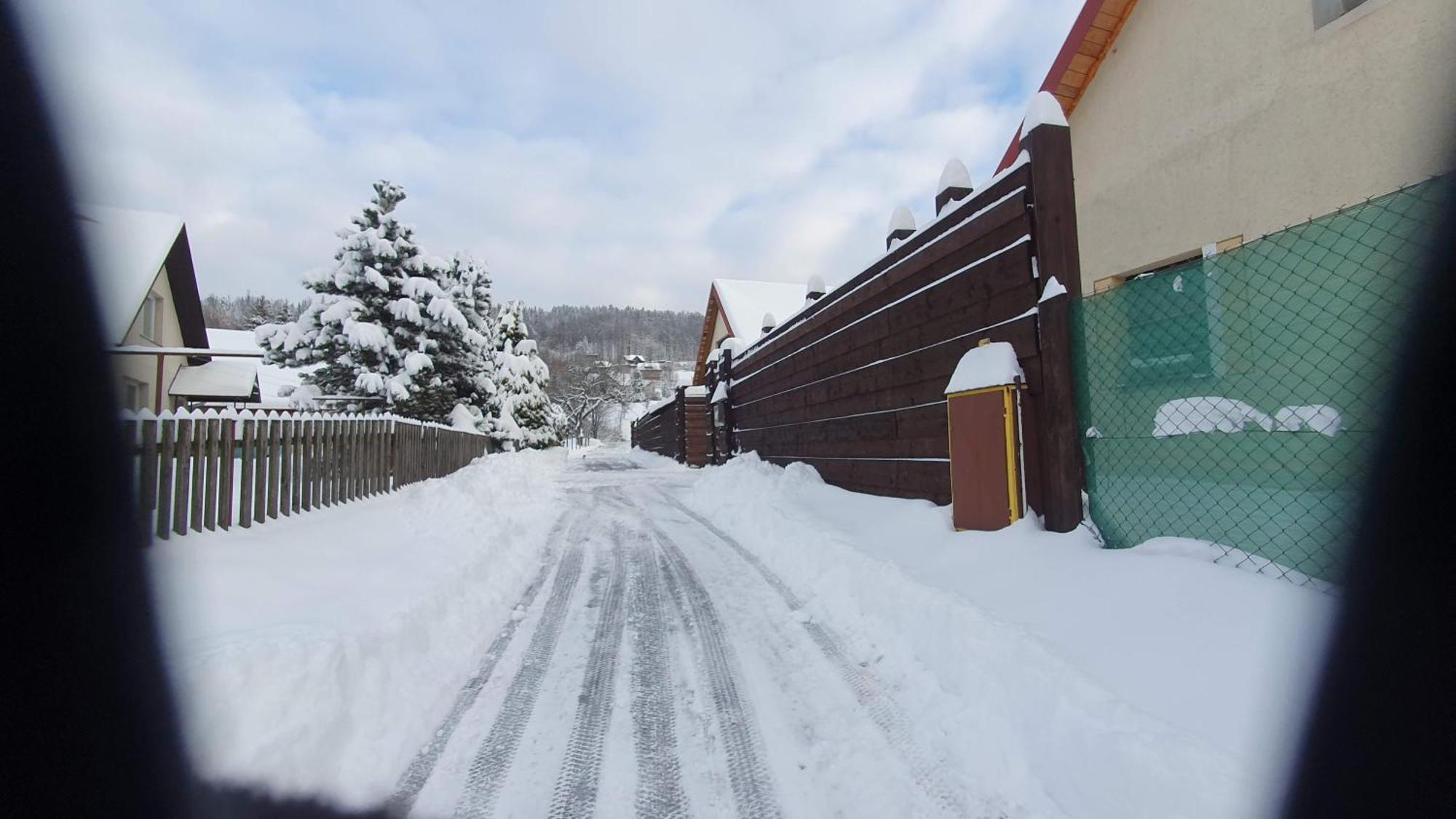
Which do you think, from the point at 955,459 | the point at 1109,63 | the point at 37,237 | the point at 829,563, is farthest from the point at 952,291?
the point at 37,237

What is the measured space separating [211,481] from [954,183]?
20.0ft

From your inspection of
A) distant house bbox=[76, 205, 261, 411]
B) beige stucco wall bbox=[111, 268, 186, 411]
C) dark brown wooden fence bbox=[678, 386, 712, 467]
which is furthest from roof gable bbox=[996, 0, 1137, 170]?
A: beige stucco wall bbox=[111, 268, 186, 411]

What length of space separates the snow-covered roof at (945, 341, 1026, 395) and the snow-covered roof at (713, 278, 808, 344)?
15692mm

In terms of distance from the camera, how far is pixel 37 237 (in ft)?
9.93

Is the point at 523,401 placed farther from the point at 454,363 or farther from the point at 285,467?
the point at 285,467

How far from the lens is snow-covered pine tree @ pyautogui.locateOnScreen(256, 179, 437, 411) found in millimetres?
13172

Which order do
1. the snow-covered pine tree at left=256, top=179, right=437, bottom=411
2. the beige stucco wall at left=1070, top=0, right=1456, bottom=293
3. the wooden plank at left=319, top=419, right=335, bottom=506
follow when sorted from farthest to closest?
1. the snow-covered pine tree at left=256, top=179, right=437, bottom=411
2. the wooden plank at left=319, top=419, right=335, bottom=506
3. the beige stucco wall at left=1070, top=0, right=1456, bottom=293

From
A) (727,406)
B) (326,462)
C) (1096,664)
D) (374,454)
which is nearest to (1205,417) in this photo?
(1096,664)

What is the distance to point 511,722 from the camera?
2.55 metres

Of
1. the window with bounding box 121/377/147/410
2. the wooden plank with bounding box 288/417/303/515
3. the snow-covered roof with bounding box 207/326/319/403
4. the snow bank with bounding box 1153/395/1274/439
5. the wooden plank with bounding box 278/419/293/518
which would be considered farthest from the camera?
the snow-covered roof with bounding box 207/326/319/403

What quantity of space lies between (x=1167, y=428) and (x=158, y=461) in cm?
620

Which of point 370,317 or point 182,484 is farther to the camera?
point 370,317

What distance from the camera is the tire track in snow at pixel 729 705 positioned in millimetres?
2049

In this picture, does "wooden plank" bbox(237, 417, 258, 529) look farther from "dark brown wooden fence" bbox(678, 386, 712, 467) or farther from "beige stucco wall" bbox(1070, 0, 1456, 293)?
"dark brown wooden fence" bbox(678, 386, 712, 467)
